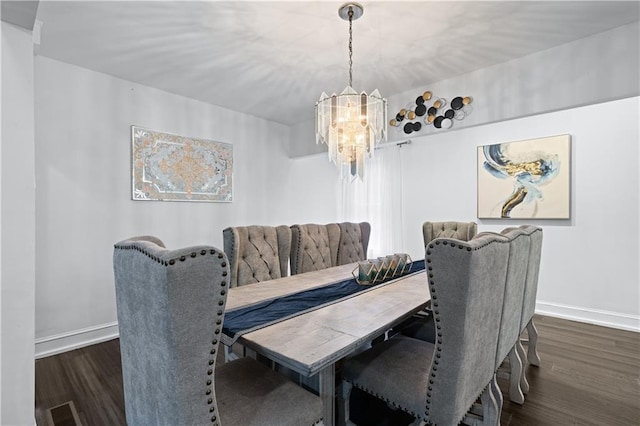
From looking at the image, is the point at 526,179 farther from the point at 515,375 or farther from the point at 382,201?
the point at 515,375

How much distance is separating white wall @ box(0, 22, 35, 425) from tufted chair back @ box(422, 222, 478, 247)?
116 inches

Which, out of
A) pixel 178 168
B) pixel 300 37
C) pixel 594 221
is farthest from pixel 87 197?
pixel 594 221

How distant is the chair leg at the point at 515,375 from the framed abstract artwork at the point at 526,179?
7.41ft

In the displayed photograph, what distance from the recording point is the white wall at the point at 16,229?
4.19 ft

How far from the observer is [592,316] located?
3.24 metres

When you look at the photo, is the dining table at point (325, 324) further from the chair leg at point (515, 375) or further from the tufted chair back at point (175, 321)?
the chair leg at point (515, 375)

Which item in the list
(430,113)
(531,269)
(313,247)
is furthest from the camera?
(430,113)

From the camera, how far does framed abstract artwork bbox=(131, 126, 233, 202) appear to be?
3271 mm

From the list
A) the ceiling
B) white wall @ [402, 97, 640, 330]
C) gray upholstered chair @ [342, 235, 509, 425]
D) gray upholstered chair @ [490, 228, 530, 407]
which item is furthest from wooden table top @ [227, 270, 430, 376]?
white wall @ [402, 97, 640, 330]

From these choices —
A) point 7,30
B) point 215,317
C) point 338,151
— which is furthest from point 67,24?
point 215,317

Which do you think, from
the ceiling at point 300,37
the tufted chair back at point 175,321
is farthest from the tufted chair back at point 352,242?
the tufted chair back at point 175,321

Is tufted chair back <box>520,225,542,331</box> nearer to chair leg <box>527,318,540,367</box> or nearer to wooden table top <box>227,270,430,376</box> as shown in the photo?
chair leg <box>527,318,540,367</box>

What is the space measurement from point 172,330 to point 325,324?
66cm

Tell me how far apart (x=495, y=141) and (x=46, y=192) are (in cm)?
473
